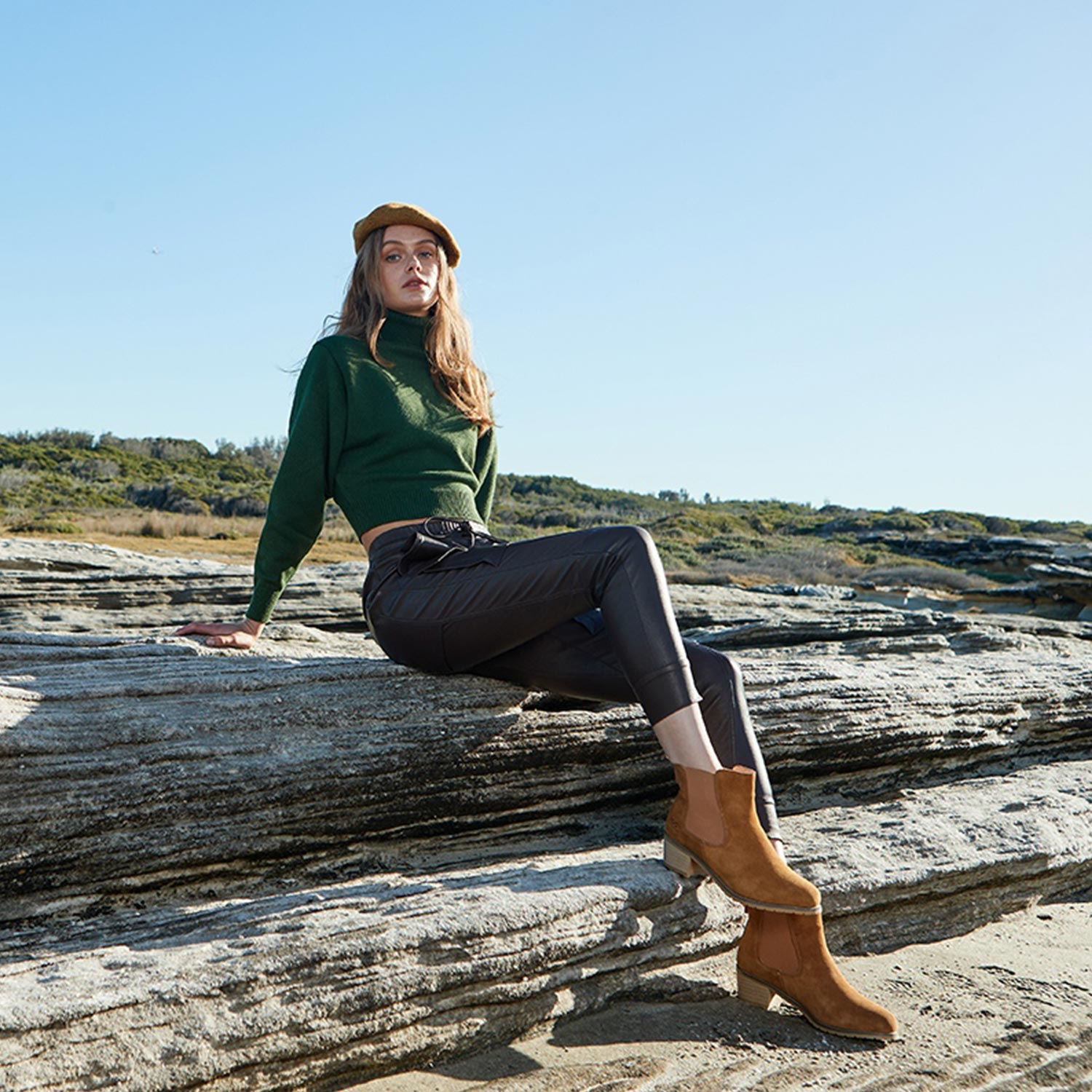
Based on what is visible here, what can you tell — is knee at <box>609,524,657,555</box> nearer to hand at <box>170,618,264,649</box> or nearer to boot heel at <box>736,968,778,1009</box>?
boot heel at <box>736,968,778,1009</box>

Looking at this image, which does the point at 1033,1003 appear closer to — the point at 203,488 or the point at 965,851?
the point at 965,851

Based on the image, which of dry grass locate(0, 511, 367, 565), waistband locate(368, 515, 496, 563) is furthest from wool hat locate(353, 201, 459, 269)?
dry grass locate(0, 511, 367, 565)

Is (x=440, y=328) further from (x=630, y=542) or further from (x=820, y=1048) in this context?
(x=820, y=1048)

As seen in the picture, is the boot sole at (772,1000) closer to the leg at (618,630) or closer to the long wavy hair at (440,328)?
the leg at (618,630)

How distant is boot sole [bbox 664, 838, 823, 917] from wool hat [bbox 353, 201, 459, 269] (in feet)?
→ 9.02

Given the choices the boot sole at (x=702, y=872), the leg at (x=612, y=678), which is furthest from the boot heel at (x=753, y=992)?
the leg at (x=612, y=678)

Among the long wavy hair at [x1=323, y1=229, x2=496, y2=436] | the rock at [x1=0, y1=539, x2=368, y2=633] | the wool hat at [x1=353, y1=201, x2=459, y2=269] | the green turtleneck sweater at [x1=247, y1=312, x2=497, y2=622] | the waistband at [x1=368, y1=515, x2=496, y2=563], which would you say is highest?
the wool hat at [x1=353, y1=201, x2=459, y2=269]

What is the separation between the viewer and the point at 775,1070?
295 centimetres

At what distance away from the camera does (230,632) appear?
14.6 ft

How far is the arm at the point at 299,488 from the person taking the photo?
13.9ft

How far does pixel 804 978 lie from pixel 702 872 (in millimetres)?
474

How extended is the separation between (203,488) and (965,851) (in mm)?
27806

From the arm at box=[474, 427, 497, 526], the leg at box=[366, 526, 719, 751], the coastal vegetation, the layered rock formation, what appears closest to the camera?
the layered rock formation

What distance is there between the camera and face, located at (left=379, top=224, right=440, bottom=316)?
4547 millimetres
